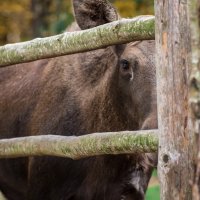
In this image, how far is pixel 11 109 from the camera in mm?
6844

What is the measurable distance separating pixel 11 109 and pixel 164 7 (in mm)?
3546

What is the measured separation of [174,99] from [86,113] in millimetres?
2643

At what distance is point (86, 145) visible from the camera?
4.29 meters

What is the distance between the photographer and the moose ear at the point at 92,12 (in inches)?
215

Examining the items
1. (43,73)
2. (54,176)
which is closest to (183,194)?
(54,176)

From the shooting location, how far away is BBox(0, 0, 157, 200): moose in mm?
5551

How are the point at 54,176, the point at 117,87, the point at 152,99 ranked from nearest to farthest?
1. the point at 152,99
2. the point at 117,87
3. the point at 54,176

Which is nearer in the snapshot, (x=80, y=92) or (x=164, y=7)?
(x=164, y=7)

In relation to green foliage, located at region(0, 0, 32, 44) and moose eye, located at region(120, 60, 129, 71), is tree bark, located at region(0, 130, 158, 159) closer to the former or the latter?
moose eye, located at region(120, 60, 129, 71)

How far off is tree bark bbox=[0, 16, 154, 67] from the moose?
0.82 metres

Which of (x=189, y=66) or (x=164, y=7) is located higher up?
(x=164, y=7)

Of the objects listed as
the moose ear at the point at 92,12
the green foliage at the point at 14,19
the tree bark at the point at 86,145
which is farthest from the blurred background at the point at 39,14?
the tree bark at the point at 86,145

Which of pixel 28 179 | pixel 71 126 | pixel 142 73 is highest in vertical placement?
pixel 142 73

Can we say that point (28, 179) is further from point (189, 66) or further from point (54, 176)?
point (189, 66)
